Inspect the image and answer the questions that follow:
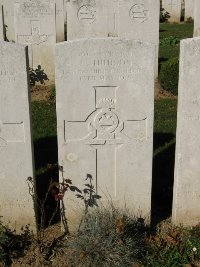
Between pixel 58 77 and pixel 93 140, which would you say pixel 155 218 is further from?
pixel 58 77

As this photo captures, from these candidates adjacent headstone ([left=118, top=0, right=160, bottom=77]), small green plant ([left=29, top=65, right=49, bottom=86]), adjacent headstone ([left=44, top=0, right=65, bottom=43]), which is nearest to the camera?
adjacent headstone ([left=118, top=0, right=160, bottom=77])

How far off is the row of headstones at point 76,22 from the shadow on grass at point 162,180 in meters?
3.83

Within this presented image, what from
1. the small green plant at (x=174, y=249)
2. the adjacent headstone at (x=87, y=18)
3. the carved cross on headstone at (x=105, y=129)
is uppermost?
the adjacent headstone at (x=87, y=18)

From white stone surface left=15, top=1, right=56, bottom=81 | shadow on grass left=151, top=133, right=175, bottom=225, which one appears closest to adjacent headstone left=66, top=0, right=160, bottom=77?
white stone surface left=15, top=1, right=56, bottom=81

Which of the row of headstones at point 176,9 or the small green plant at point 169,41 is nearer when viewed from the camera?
the small green plant at point 169,41

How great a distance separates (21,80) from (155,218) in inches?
89.9

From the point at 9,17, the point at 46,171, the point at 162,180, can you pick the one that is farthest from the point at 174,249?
the point at 9,17

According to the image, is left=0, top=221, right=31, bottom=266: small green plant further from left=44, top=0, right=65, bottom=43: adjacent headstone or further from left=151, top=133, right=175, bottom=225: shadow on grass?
left=44, top=0, right=65, bottom=43: adjacent headstone

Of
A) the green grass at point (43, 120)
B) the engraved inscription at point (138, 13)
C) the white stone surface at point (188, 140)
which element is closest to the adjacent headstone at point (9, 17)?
the engraved inscription at point (138, 13)

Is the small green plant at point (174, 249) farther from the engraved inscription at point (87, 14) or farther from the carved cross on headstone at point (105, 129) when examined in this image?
the engraved inscription at point (87, 14)

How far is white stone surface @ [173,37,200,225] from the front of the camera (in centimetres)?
436

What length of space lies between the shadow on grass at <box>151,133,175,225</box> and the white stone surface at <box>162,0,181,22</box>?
1551 cm

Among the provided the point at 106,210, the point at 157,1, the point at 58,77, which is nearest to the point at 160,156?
the point at 106,210

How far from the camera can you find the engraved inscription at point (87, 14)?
35.8 ft
